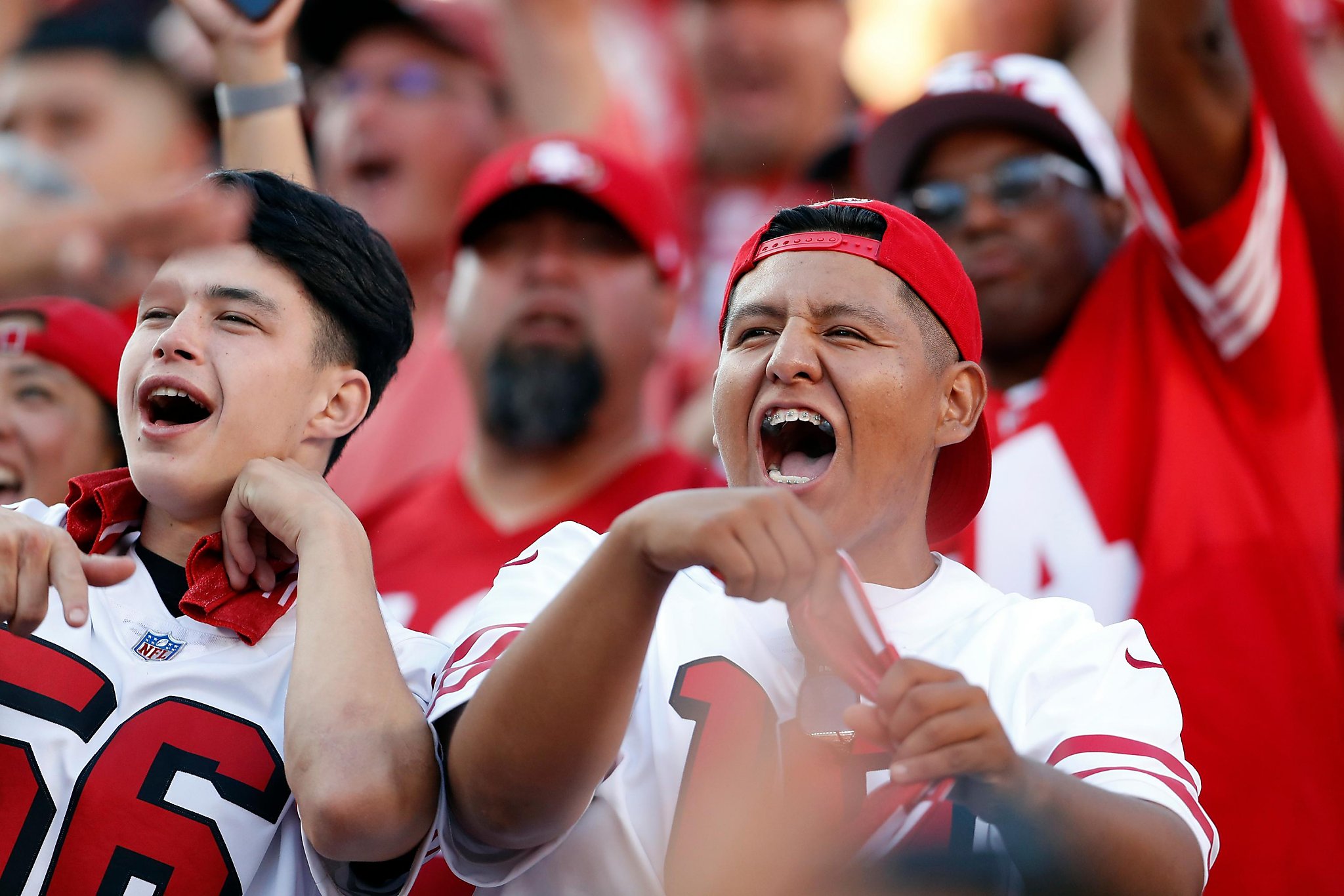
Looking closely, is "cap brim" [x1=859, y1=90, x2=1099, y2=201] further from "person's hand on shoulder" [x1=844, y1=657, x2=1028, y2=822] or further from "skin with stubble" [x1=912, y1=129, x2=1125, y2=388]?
"person's hand on shoulder" [x1=844, y1=657, x2=1028, y2=822]

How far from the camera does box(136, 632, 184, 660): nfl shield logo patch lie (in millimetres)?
2039

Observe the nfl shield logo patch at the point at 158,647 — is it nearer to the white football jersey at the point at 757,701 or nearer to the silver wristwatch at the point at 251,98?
the white football jersey at the point at 757,701

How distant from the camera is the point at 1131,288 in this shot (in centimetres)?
339

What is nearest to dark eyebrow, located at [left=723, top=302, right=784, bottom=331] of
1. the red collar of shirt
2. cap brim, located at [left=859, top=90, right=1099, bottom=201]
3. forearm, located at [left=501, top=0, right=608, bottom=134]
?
the red collar of shirt

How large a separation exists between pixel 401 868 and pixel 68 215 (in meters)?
0.89

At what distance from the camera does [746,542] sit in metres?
1.60

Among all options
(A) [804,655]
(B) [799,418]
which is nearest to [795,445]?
(B) [799,418]

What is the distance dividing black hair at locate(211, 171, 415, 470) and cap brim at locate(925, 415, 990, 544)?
88 cm

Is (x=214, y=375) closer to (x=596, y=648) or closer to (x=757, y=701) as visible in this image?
(x=596, y=648)

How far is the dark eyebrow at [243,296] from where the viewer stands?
2117 millimetres

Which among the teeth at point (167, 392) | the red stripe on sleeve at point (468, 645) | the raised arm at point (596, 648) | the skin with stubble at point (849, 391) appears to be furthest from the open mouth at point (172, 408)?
the skin with stubble at point (849, 391)

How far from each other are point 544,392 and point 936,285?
195cm

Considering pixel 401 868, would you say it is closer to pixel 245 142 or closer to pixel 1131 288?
pixel 245 142

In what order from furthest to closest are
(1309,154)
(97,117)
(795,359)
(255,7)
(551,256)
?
(97,117), (551,256), (1309,154), (255,7), (795,359)
